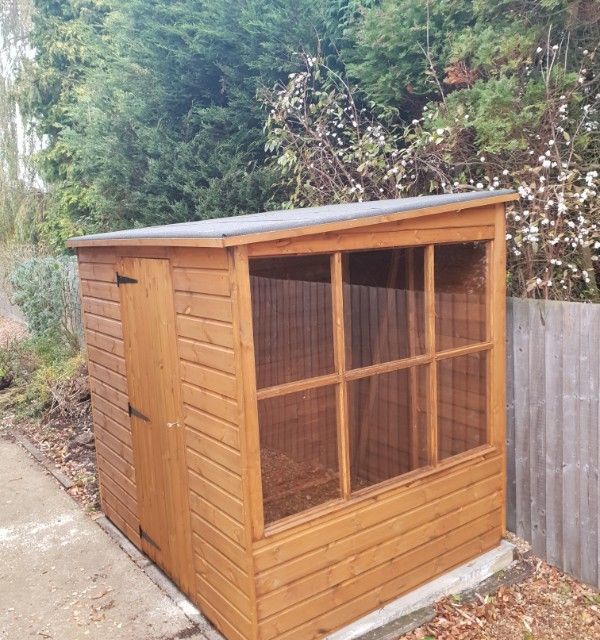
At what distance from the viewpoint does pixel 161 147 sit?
6.64 m

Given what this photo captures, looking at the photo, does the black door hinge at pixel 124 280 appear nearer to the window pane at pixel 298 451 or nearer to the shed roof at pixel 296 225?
the shed roof at pixel 296 225

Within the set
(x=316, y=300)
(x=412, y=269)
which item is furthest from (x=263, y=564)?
(x=412, y=269)

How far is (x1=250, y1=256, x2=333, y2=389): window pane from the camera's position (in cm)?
261

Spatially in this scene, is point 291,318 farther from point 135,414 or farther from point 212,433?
point 135,414

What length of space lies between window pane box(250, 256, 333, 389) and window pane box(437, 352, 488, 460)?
0.84 metres

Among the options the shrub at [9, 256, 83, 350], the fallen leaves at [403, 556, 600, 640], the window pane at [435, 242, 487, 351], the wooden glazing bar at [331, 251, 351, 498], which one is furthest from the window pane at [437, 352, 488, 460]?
the shrub at [9, 256, 83, 350]

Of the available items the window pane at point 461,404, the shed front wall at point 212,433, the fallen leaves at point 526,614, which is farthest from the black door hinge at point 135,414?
the fallen leaves at point 526,614

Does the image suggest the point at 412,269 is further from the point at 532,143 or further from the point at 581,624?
the point at 581,624

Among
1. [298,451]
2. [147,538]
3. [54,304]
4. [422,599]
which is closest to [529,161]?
[298,451]

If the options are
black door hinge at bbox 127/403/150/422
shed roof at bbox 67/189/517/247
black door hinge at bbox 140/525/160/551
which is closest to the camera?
shed roof at bbox 67/189/517/247

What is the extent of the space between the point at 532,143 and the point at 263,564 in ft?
10.4

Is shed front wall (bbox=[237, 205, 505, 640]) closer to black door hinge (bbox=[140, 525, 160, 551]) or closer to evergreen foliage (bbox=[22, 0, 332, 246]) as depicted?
black door hinge (bbox=[140, 525, 160, 551])

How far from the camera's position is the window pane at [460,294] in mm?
3205

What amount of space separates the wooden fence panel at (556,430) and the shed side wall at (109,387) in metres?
2.47
